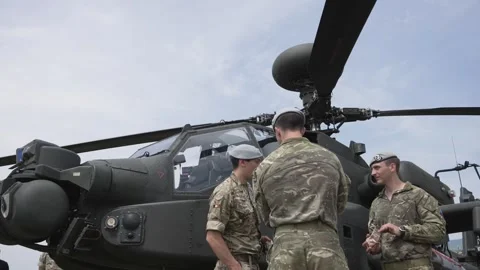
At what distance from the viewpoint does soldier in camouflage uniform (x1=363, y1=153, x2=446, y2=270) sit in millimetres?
4000


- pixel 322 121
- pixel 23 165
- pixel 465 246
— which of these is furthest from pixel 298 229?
pixel 465 246

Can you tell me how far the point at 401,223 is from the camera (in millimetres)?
4141

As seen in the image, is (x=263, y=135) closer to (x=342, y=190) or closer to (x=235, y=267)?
(x=235, y=267)

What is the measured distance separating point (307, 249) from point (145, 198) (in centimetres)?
205

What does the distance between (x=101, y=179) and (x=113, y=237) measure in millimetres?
484

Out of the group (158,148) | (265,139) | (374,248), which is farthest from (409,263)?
(158,148)

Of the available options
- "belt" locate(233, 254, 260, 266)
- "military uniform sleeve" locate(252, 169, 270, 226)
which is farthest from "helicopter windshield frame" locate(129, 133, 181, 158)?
"military uniform sleeve" locate(252, 169, 270, 226)

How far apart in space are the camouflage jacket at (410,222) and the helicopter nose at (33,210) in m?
2.51

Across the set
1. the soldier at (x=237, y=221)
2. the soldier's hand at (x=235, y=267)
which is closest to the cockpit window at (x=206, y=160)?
the soldier at (x=237, y=221)

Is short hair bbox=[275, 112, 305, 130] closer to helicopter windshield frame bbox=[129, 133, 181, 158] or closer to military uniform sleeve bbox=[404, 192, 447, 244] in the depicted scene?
military uniform sleeve bbox=[404, 192, 447, 244]

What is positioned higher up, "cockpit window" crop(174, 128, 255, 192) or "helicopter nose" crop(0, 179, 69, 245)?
"cockpit window" crop(174, 128, 255, 192)

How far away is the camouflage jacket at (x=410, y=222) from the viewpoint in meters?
4.01

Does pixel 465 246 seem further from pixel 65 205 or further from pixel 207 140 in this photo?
pixel 65 205

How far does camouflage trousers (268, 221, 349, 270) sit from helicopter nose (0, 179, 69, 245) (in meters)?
2.02
